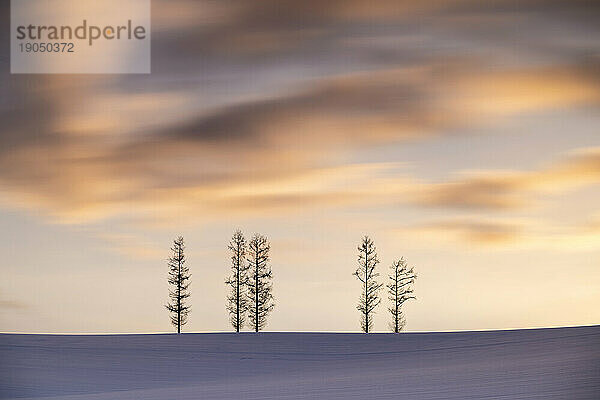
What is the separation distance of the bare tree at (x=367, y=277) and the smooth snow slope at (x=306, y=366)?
0.27 m

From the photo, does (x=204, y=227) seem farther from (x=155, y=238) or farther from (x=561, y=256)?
(x=561, y=256)

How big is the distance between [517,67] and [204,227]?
109 inches

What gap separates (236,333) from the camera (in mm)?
6984

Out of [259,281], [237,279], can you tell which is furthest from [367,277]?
[237,279]

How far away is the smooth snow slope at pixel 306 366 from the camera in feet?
17.5

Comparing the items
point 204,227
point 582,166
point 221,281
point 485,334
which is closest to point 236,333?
point 221,281

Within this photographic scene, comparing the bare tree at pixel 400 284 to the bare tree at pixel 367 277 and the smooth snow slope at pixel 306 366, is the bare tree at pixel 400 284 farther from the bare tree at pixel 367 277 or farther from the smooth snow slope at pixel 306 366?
the smooth snow slope at pixel 306 366

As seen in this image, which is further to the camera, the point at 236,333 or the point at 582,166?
the point at 236,333

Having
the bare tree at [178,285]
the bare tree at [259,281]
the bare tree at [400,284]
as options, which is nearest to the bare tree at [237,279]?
the bare tree at [259,281]

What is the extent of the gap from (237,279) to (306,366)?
3.72 feet

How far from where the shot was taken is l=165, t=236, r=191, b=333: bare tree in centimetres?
666

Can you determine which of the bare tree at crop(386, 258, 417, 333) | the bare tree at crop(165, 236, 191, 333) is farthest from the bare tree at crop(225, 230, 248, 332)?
the bare tree at crop(386, 258, 417, 333)

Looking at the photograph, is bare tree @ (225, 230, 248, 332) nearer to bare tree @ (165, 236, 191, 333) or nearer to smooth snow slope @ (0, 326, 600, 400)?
smooth snow slope @ (0, 326, 600, 400)

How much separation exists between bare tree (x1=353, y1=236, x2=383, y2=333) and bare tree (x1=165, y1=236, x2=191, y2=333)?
1.38m
